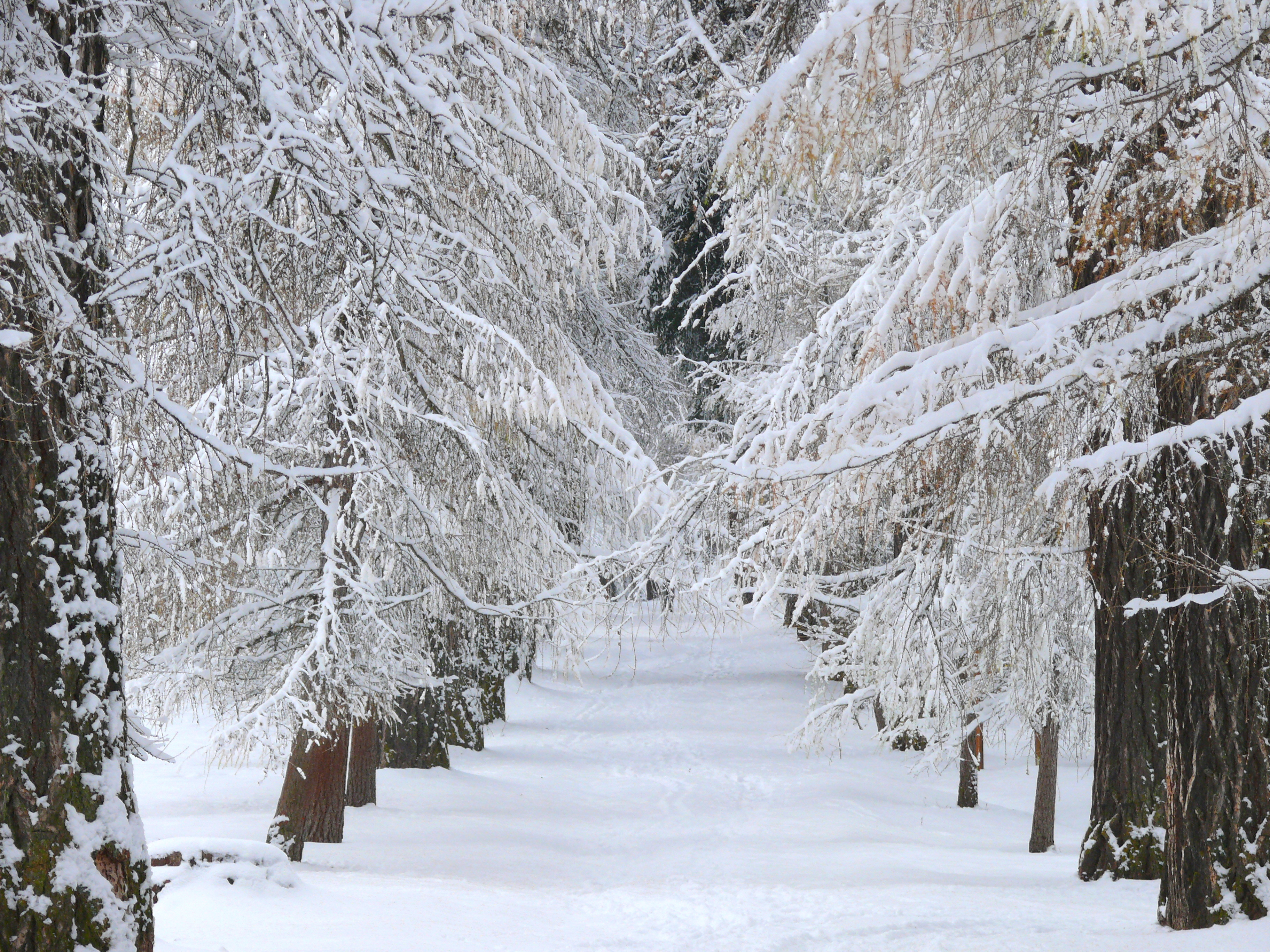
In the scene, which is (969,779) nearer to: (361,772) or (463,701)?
(463,701)

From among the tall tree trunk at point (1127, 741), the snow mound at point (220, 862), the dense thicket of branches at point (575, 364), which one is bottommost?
the snow mound at point (220, 862)

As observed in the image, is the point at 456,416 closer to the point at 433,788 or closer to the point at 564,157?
the point at 564,157

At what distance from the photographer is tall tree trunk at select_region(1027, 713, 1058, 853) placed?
11492mm

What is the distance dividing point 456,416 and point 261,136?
485cm

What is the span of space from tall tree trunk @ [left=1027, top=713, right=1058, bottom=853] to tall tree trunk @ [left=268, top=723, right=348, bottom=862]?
22.9ft

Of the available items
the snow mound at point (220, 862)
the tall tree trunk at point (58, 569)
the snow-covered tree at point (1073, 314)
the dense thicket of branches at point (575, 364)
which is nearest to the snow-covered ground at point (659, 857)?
the snow mound at point (220, 862)

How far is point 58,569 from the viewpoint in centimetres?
367

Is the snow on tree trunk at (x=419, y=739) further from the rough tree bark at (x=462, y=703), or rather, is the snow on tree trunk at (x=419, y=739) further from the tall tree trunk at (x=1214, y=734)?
the tall tree trunk at (x=1214, y=734)

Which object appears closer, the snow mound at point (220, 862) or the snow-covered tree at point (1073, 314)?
the snow-covered tree at point (1073, 314)

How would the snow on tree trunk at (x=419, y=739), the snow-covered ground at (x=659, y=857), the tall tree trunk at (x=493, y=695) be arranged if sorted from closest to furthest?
the snow-covered ground at (x=659, y=857), the snow on tree trunk at (x=419, y=739), the tall tree trunk at (x=493, y=695)

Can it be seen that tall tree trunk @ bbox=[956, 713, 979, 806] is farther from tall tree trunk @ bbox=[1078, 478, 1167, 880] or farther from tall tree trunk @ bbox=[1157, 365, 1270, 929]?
tall tree trunk @ bbox=[1157, 365, 1270, 929]

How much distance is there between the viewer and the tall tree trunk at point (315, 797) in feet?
31.3

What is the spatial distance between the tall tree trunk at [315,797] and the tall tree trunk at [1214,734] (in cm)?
653

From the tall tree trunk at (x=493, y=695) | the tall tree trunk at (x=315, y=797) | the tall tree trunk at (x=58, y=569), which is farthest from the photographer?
the tall tree trunk at (x=493, y=695)
